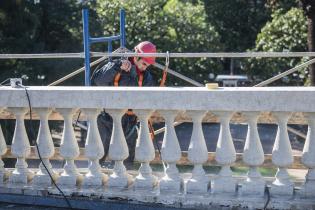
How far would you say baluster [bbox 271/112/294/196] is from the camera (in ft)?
13.9

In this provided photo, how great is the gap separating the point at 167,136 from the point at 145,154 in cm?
22

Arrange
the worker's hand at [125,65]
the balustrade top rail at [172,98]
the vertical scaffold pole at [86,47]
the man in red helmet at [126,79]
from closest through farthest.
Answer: the balustrade top rail at [172,98]
the man in red helmet at [126,79]
the worker's hand at [125,65]
the vertical scaffold pole at [86,47]

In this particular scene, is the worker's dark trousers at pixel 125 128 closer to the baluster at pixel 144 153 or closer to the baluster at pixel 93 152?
the baluster at pixel 93 152

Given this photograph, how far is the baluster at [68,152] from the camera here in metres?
4.63

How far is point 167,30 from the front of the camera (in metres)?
21.1

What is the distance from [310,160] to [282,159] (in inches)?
7.6

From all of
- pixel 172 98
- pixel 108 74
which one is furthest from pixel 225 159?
pixel 108 74

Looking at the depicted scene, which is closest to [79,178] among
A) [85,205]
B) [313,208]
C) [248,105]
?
[85,205]

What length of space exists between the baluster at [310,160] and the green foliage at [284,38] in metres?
14.6

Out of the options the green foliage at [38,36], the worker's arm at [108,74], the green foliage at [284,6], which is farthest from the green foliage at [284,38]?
the worker's arm at [108,74]

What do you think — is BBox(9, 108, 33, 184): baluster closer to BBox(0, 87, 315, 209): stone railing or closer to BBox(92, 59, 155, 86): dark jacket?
BBox(0, 87, 315, 209): stone railing

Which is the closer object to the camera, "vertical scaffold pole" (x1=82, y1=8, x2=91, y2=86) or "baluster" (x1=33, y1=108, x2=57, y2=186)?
"baluster" (x1=33, y1=108, x2=57, y2=186)

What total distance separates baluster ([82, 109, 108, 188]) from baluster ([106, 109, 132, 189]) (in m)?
0.09

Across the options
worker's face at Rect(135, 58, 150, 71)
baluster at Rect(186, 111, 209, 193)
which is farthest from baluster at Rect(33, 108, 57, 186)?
worker's face at Rect(135, 58, 150, 71)
